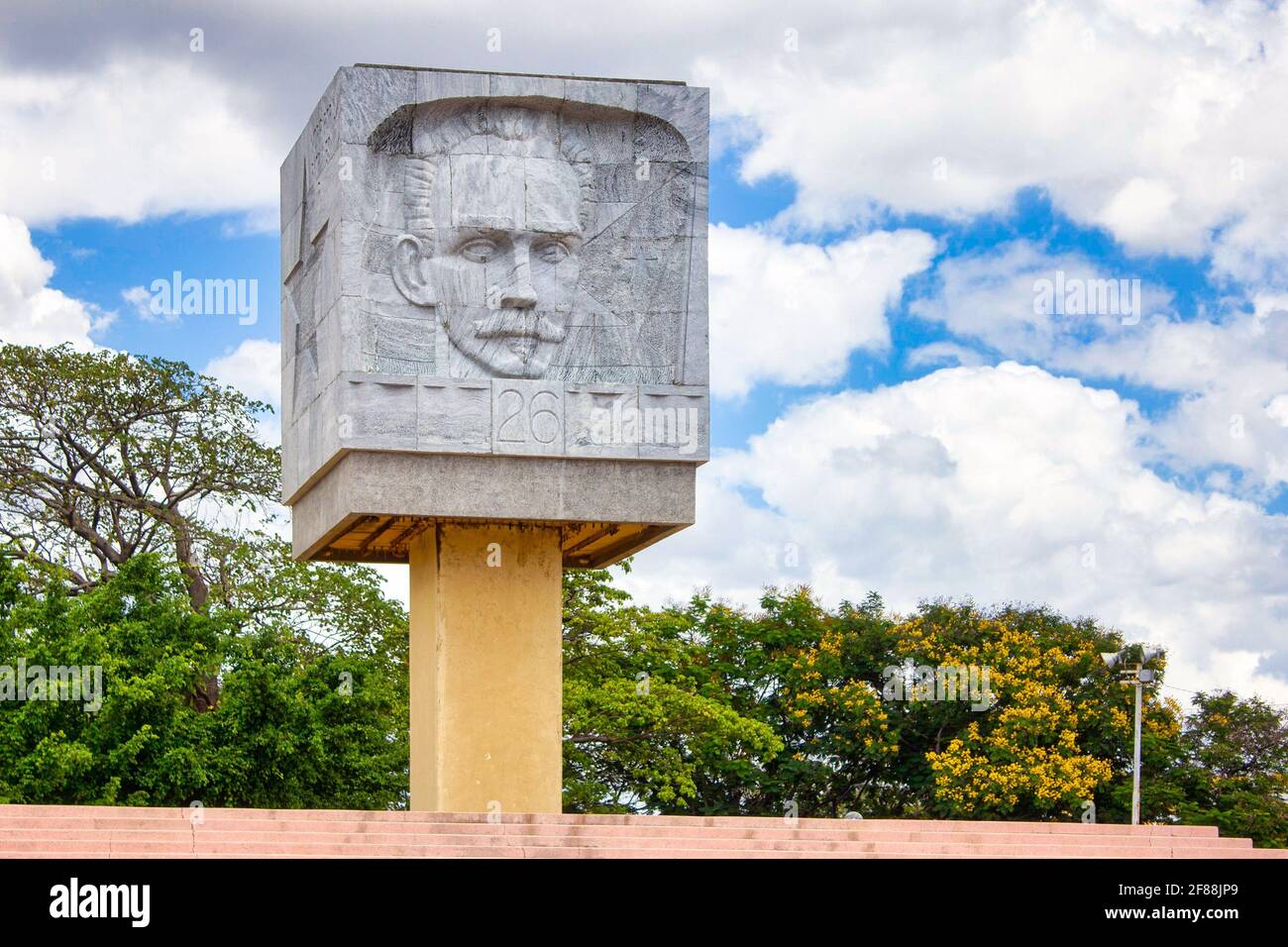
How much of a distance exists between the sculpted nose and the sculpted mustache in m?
0.07

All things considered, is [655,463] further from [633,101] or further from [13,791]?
[13,791]

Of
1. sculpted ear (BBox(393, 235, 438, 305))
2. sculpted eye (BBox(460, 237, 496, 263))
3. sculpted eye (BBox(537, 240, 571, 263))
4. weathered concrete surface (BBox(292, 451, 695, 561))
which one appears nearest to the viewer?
weathered concrete surface (BBox(292, 451, 695, 561))

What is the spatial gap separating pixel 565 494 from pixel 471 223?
2601 mm

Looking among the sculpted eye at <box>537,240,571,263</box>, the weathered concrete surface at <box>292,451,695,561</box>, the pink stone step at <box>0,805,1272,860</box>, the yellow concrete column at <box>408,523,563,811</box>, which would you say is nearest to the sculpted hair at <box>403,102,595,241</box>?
the sculpted eye at <box>537,240,571,263</box>

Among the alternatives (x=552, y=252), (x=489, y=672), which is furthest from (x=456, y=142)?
(x=489, y=672)

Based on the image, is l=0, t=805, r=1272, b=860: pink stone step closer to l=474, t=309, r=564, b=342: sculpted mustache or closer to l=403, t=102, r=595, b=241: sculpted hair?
l=474, t=309, r=564, b=342: sculpted mustache

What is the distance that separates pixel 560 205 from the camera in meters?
18.1

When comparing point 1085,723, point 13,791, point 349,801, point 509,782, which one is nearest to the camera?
point 509,782

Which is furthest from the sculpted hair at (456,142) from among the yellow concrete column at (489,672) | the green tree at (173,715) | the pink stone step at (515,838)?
the green tree at (173,715)

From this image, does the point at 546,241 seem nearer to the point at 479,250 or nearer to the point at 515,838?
the point at 479,250

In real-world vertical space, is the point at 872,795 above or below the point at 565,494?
below

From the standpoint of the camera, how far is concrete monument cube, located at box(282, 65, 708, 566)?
17.5 meters

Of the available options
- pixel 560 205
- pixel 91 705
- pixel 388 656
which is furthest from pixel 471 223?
pixel 388 656
